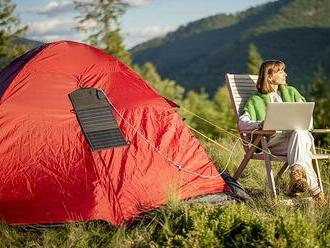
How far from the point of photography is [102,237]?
15.8 feet

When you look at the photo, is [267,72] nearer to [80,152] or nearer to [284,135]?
[284,135]

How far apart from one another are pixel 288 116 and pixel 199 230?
2035 millimetres

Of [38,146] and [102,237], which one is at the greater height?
[38,146]

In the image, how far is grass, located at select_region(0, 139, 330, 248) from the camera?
168 inches

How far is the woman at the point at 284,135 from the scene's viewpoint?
5.74 metres

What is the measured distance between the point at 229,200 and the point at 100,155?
1.36 m

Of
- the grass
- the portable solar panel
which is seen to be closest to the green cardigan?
the grass

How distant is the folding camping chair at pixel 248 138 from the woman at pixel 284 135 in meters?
0.12

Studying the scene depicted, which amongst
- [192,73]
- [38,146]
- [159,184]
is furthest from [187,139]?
[192,73]

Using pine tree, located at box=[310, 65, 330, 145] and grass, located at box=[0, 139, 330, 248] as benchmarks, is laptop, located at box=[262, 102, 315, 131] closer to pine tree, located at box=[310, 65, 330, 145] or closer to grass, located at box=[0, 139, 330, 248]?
grass, located at box=[0, 139, 330, 248]

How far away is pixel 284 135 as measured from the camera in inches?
243

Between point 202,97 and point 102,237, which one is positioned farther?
point 202,97

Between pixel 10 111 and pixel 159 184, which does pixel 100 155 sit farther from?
pixel 10 111

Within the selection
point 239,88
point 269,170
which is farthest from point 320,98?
point 269,170
